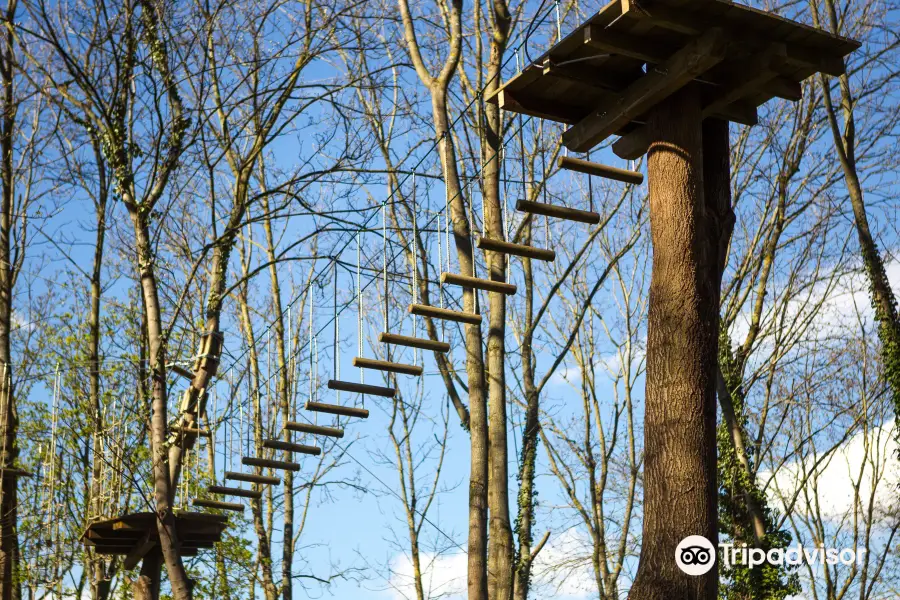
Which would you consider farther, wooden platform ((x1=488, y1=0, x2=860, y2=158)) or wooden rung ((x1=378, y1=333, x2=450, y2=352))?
wooden rung ((x1=378, y1=333, x2=450, y2=352))

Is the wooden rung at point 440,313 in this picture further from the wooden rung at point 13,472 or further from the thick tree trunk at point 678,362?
the wooden rung at point 13,472

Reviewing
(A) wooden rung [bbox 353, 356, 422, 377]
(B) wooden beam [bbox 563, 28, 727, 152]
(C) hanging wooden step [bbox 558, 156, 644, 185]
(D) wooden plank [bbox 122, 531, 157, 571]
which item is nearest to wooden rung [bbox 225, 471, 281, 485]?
(D) wooden plank [bbox 122, 531, 157, 571]

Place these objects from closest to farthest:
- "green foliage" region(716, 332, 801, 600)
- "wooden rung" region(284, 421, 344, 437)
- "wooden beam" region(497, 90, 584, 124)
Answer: "wooden beam" region(497, 90, 584, 124), "wooden rung" region(284, 421, 344, 437), "green foliage" region(716, 332, 801, 600)

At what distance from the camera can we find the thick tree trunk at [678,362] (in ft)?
16.2

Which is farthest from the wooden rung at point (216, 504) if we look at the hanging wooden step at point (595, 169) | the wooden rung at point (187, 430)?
the hanging wooden step at point (595, 169)

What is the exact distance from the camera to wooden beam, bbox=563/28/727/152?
507cm

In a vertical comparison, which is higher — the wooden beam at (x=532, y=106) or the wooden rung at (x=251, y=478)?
the wooden beam at (x=532, y=106)

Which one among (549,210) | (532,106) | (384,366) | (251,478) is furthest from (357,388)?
(532,106)

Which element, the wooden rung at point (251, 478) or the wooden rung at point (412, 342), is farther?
the wooden rung at point (251, 478)

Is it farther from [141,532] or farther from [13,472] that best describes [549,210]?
[13,472]

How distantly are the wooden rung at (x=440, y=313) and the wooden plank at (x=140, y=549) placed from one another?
11.5 feet

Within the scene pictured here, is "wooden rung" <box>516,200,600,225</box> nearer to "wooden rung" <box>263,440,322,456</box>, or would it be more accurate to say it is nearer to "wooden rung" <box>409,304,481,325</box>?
"wooden rung" <box>409,304,481,325</box>

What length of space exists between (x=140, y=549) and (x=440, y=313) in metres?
3.93

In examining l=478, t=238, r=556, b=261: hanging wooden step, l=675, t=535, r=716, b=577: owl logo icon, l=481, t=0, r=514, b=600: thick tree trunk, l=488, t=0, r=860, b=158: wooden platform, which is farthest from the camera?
l=481, t=0, r=514, b=600: thick tree trunk
